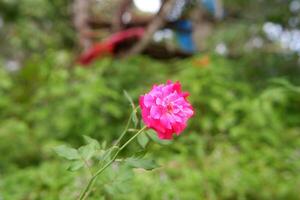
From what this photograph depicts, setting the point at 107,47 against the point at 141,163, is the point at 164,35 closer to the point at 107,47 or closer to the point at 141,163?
the point at 107,47

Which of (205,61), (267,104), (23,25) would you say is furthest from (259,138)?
(23,25)

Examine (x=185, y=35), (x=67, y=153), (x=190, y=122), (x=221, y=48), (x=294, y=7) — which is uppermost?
(x=185, y=35)

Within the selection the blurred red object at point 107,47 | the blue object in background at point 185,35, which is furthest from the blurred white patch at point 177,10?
the blurred red object at point 107,47

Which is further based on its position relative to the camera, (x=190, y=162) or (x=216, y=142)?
(x=216, y=142)

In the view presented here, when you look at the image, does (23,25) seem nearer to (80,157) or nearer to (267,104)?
(267,104)

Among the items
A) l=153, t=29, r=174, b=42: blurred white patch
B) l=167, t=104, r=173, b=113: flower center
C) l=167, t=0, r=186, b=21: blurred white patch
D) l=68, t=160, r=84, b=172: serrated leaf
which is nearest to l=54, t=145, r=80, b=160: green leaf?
l=68, t=160, r=84, b=172: serrated leaf

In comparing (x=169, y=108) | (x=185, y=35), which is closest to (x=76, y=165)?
(x=169, y=108)
